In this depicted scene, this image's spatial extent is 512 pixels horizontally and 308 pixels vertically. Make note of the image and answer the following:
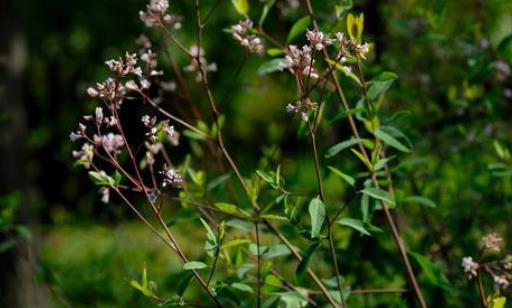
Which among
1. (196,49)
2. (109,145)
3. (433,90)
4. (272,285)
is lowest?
(272,285)

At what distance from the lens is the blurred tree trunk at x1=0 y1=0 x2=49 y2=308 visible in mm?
5641

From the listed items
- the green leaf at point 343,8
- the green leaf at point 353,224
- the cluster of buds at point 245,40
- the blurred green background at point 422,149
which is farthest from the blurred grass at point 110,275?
the green leaf at point 343,8

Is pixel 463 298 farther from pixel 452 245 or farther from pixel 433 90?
pixel 433 90

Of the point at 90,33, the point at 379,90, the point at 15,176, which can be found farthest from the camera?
the point at 90,33

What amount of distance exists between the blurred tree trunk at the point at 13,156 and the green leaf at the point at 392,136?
3.76 metres

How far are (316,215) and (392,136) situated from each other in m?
0.56

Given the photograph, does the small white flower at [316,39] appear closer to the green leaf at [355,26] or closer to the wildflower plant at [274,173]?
the wildflower plant at [274,173]

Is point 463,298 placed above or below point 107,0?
below

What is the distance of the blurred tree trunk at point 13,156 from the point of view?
18.5 feet

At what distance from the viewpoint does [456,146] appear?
338 centimetres

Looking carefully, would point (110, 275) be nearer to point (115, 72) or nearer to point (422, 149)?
point (422, 149)

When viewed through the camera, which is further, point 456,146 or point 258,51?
point 456,146

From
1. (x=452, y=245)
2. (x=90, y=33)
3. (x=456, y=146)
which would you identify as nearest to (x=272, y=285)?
(x=452, y=245)

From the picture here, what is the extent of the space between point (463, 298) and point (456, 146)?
31.0 inches
